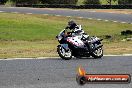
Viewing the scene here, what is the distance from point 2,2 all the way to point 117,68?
5711 cm

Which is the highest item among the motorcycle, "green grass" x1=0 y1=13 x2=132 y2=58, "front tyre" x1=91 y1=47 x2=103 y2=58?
the motorcycle

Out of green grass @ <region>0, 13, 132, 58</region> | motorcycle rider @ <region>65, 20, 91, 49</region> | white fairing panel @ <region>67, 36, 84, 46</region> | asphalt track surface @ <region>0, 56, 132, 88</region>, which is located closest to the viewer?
asphalt track surface @ <region>0, 56, 132, 88</region>

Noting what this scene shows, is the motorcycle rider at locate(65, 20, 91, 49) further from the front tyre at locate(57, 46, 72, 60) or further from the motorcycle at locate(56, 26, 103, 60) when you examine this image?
the front tyre at locate(57, 46, 72, 60)

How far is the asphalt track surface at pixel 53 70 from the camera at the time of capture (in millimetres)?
9570

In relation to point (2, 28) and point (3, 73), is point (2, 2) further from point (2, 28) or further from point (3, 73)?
point (3, 73)

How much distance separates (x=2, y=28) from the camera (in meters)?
28.9

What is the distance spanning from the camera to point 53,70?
11.8 m

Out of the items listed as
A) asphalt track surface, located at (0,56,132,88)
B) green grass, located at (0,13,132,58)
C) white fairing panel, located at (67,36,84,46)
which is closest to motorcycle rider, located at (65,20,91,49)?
white fairing panel, located at (67,36,84,46)

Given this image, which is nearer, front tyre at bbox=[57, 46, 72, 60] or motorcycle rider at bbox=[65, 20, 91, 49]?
front tyre at bbox=[57, 46, 72, 60]

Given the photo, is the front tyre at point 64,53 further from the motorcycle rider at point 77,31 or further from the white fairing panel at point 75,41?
the motorcycle rider at point 77,31

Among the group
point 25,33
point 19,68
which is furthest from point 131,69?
point 25,33

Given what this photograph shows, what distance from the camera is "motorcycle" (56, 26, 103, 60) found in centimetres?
1440

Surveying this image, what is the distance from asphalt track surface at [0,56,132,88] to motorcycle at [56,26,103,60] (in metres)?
0.29

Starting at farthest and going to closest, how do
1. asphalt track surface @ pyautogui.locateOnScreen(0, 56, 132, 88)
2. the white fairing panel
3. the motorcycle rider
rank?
the motorcycle rider → the white fairing panel → asphalt track surface @ pyautogui.locateOnScreen(0, 56, 132, 88)
